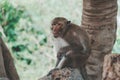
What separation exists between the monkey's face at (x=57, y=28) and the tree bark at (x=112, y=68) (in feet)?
6.35

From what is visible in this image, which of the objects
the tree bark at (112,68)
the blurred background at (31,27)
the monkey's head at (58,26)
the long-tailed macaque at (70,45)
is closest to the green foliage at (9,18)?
the blurred background at (31,27)

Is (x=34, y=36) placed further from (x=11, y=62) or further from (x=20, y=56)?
(x=11, y=62)

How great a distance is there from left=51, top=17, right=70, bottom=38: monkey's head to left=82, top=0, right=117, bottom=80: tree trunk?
683mm

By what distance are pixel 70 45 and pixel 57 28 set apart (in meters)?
0.29

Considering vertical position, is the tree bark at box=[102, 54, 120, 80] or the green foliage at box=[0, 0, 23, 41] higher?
the tree bark at box=[102, 54, 120, 80]

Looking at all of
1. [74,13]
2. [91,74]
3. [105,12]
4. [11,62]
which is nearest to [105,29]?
[105,12]

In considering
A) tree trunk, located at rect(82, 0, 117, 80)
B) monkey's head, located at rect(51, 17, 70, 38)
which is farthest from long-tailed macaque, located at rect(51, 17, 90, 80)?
tree trunk, located at rect(82, 0, 117, 80)

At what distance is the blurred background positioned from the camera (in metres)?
7.78

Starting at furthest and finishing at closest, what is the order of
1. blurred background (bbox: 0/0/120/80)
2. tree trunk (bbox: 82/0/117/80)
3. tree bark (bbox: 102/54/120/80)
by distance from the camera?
blurred background (bbox: 0/0/120/80) < tree trunk (bbox: 82/0/117/80) < tree bark (bbox: 102/54/120/80)

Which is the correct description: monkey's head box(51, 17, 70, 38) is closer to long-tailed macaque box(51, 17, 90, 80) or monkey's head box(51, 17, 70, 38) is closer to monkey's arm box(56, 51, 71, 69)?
long-tailed macaque box(51, 17, 90, 80)

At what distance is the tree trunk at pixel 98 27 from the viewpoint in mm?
4109

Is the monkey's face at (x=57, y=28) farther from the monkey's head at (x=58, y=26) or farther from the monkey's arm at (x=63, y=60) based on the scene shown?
the monkey's arm at (x=63, y=60)

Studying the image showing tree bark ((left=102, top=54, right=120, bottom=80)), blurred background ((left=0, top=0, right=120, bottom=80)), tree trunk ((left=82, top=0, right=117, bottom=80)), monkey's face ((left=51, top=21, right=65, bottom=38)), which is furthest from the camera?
blurred background ((left=0, top=0, right=120, bottom=80))

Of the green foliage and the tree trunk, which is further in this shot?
the green foliage
